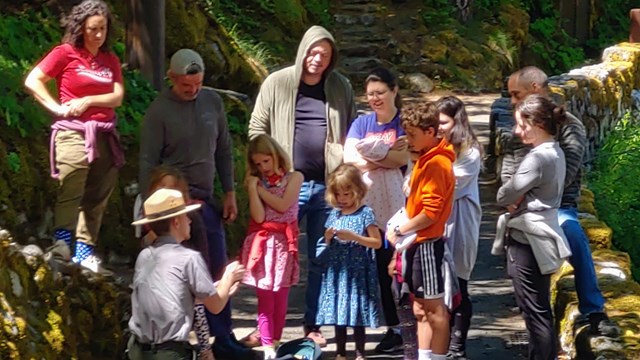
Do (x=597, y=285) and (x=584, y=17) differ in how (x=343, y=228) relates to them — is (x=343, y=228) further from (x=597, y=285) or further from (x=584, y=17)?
(x=584, y=17)

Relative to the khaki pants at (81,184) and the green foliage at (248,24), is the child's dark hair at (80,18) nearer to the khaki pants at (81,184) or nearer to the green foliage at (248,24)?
the khaki pants at (81,184)

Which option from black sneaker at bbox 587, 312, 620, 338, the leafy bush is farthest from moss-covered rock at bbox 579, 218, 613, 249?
the leafy bush

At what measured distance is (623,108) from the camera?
51.8 ft

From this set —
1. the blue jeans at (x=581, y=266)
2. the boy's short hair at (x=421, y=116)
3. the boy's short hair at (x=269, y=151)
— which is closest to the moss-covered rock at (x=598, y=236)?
the blue jeans at (x=581, y=266)

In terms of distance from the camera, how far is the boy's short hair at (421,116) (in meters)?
6.43

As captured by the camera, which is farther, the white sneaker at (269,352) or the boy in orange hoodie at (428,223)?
the white sneaker at (269,352)

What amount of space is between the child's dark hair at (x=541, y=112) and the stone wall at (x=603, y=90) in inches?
224

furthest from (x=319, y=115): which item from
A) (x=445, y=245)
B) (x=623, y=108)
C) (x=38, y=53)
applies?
(x=623, y=108)

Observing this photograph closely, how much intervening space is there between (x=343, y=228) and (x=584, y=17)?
18800 mm

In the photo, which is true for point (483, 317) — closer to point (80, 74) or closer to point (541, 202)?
point (541, 202)

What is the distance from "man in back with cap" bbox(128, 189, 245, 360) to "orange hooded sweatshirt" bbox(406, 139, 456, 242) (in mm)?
1310

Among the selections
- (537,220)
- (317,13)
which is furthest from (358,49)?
(537,220)

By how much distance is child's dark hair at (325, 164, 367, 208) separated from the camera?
6918 millimetres

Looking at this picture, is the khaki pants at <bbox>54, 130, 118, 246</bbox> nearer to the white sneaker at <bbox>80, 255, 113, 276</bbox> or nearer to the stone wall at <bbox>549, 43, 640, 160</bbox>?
the white sneaker at <bbox>80, 255, 113, 276</bbox>
